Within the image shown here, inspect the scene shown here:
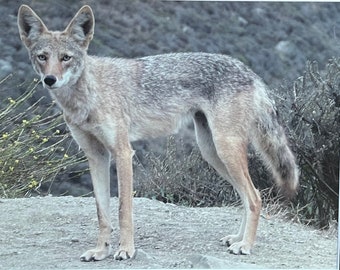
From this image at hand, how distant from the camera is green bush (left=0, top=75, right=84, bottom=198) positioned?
5684 millimetres

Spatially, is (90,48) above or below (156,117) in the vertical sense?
above

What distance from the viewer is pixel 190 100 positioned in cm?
539

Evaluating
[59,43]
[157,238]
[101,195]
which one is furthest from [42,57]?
[157,238]

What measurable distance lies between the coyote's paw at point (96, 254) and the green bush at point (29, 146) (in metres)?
0.65

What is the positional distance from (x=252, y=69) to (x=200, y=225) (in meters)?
0.92

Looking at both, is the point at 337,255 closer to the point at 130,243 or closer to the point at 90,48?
the point at 130,243

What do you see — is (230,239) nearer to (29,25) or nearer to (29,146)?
(29,146)

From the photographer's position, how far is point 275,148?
549 centimetres

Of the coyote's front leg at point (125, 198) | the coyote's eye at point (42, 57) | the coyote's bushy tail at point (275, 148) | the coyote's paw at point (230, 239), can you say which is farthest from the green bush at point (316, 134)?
the coyote's eye at point (42, 57)

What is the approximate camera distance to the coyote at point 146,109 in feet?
16.9

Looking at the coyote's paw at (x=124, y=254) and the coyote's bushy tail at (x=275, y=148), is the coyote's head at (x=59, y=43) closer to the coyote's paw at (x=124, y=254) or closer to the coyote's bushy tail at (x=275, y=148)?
the coyote's paw at (x=124, y=254)

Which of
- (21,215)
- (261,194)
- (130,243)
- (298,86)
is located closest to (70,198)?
(21,215)

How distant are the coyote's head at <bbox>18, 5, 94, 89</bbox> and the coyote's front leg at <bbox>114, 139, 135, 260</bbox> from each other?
448 mm

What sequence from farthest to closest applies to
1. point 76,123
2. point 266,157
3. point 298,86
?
point 298,86
point 266,157
point 76,123
